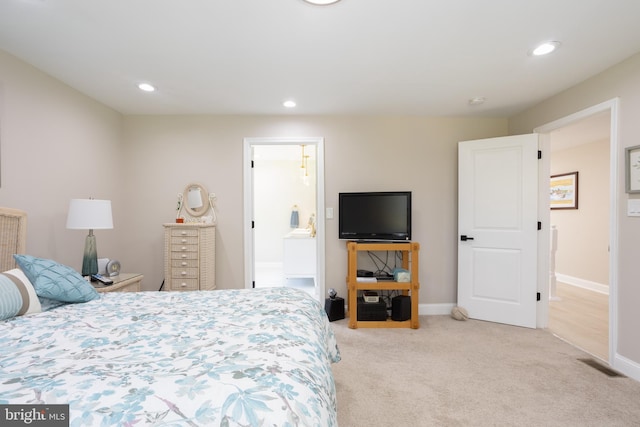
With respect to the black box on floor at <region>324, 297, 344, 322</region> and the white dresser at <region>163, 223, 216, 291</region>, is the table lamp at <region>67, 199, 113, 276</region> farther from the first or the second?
the black box on floor at <region>324, 297, 344, 322</region>

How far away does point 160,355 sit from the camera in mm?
1048

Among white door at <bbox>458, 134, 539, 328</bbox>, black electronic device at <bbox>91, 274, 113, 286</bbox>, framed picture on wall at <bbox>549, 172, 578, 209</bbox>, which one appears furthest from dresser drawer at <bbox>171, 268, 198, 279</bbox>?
framed picture on wall at <bbox>549, 172, 578, 209</bbox>

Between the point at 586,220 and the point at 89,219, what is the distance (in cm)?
684

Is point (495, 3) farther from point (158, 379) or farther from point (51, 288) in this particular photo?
point (51, 288)

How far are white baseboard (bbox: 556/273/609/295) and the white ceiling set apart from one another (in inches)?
139

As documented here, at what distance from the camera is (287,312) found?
150cm

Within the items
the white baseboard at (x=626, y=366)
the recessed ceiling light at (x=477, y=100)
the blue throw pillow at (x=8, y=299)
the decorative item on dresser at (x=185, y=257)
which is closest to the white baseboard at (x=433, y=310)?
the white baseboard at (x=626, y=366)

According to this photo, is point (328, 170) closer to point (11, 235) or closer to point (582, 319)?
point (11, 235)

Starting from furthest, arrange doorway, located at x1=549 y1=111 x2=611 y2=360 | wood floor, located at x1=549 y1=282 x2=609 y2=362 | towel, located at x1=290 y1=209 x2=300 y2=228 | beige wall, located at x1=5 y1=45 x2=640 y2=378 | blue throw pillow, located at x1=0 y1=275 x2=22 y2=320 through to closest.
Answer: towel, located at x1=290 y1=209 x2=300 y2=228 < doorway, located at x1=549 y1=111 x2=611 y2=360 < beige wall, located at x1=5 y1=45 x2=640 y2=378 < wood floor, located at x1=549 y1=282 x2=609 y2=362 < blue throw pillow, located at x1=0 y1=275 x2=22 y2=320

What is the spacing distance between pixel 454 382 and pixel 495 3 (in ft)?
8.08

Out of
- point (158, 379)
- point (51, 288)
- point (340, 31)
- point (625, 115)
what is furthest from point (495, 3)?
point (51, 288)

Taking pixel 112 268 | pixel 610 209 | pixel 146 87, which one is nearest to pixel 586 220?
pixel 610 209

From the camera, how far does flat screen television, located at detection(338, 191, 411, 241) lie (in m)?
3.29

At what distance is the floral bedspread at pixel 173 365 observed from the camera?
75cm
